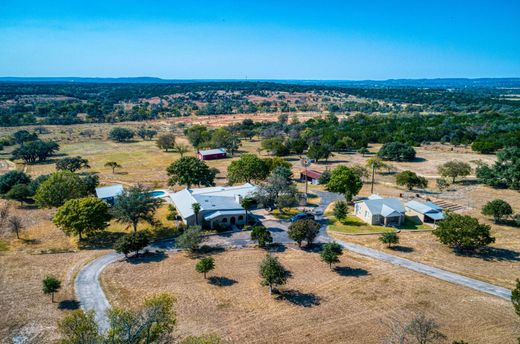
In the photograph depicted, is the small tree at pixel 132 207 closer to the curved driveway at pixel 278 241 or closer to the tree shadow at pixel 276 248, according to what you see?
the curved driveway at pixel 278 241

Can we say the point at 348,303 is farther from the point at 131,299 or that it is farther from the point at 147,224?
the point at 147,224

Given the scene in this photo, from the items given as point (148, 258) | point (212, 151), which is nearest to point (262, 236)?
point (148, 258)

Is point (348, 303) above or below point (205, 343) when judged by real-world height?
below

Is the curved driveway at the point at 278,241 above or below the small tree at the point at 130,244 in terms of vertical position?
below

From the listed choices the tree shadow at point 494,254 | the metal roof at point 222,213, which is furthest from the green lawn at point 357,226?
the metal roof at point 222,213

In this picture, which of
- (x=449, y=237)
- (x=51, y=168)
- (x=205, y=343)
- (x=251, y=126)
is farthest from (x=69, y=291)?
(x=251, y=126)

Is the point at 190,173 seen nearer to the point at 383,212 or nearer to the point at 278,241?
the point at 278,241
